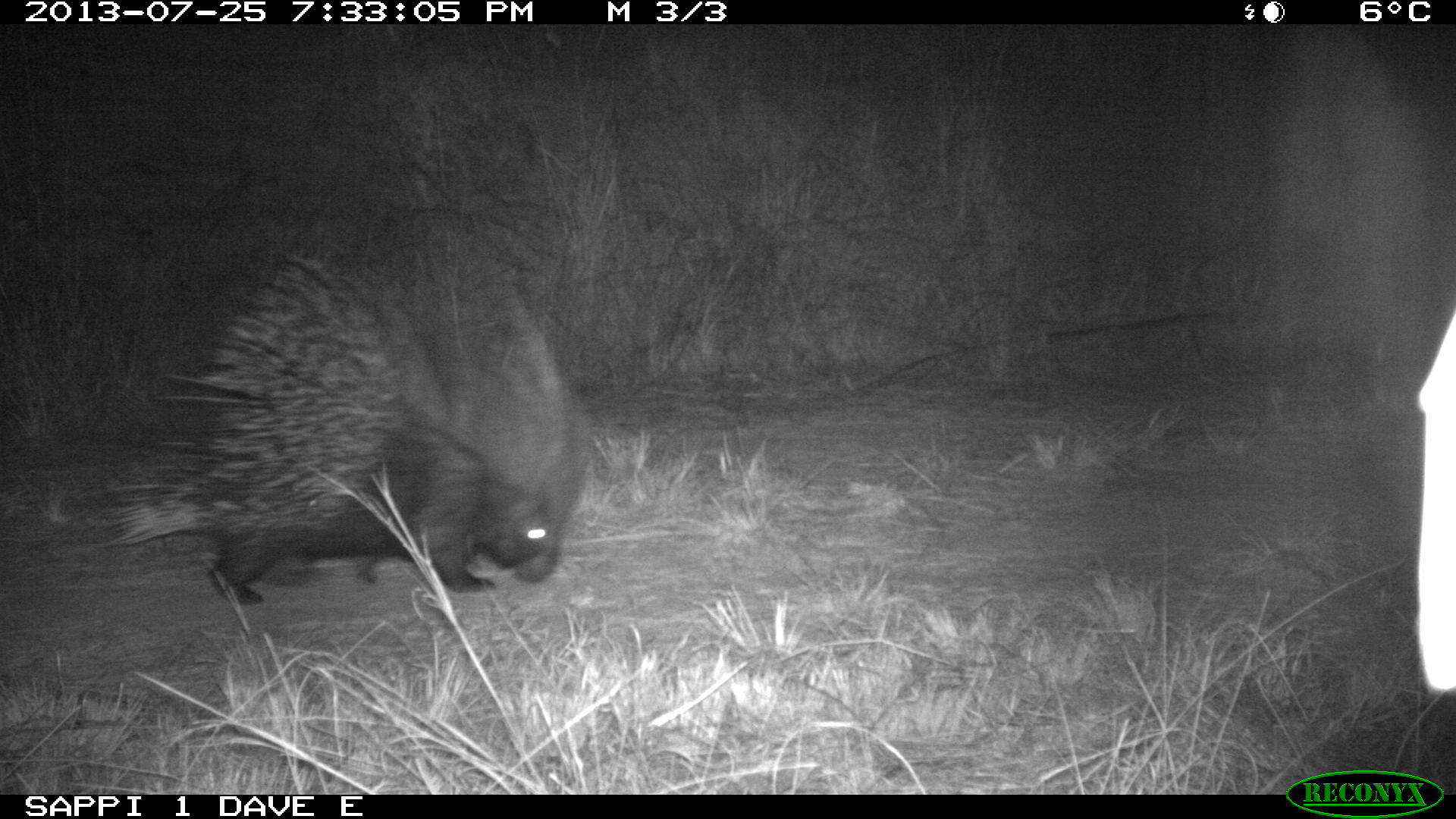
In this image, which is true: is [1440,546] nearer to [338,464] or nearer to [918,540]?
[918,540]

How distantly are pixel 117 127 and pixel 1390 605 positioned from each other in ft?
21.5

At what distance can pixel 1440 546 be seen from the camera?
3.50 metres

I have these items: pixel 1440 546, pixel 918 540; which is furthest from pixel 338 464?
pixel 1440 546

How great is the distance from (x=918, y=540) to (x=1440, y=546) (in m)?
1.54

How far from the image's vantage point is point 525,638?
296 cm

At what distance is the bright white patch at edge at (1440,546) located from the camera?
9.11 feet

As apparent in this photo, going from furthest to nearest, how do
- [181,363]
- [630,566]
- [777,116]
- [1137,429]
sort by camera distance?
1. [777,116]
2. [181,363]
3. [1137,429]
4. [630,566]

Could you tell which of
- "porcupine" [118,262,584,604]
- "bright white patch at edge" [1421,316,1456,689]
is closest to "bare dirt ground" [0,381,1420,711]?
"bright white patch at edge" [1421,316,1456,689]

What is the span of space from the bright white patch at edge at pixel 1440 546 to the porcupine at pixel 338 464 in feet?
7.35

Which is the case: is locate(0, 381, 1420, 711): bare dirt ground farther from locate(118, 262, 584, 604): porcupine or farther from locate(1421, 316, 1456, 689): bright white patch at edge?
locate(118, 262, 584, 604): porcupine

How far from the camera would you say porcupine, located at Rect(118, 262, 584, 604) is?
3.22 m
